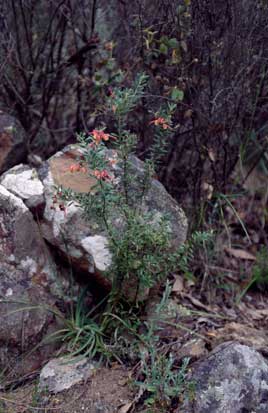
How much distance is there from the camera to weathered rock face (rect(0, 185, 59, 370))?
295 centimetres

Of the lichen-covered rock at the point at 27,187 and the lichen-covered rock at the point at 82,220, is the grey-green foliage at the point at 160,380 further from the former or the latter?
the lichen-covered rock at the point at 27,187

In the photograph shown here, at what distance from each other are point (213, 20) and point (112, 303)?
5.64 feet

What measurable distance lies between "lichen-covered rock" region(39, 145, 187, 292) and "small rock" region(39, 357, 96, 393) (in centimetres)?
46

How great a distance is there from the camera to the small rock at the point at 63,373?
284 centimetres

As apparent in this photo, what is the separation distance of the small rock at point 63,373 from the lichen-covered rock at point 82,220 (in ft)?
1.49

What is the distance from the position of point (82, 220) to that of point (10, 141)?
2.68 feet

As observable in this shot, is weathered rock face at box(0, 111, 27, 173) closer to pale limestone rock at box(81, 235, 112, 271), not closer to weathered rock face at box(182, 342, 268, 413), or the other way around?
pale limestone rock at box(81, 235, 112, 271)

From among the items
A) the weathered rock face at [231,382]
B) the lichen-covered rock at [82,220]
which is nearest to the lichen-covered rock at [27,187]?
the lichen-covered rock at [82,220]

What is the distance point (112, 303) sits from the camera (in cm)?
307

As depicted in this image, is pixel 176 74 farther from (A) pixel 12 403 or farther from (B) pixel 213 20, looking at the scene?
(A) pixel 12 403

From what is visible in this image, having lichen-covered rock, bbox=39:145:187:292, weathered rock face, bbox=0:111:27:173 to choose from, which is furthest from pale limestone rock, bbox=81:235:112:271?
weathered rock face, bbox=0:111:27:173

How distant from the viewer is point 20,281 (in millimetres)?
3023

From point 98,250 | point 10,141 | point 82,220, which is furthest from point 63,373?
point 10,141

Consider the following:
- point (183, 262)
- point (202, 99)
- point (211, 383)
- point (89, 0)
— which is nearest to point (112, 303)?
point (183, 262)
